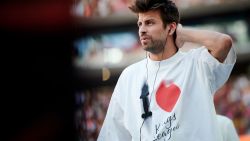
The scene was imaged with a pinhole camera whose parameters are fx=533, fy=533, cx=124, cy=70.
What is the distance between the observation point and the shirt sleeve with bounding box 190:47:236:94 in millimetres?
1572

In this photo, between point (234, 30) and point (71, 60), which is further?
point (234, 30)

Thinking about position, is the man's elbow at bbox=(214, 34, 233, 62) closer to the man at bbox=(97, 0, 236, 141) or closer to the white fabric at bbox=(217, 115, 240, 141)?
the man at bbox=(97, 0, 236, 141)

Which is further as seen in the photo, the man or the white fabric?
the white fabric

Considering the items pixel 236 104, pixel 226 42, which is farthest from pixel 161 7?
pixel 236 104

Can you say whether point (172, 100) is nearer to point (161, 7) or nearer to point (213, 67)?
point (213, 67)

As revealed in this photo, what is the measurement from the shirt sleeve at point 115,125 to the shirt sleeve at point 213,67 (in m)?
0.26

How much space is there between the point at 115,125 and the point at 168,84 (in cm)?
21

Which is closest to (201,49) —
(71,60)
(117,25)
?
(71,60)

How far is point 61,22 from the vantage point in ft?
1.46

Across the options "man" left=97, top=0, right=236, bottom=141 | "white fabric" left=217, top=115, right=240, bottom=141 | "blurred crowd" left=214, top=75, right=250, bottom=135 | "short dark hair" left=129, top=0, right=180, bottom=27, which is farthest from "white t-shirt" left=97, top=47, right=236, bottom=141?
"blurred crowd" left=214, top=75, right=250, bottom=135

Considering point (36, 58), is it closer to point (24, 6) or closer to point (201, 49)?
point (24, 6)

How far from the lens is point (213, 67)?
1.57 metres

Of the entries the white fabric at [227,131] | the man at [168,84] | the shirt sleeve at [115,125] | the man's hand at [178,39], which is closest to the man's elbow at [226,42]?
the man at [168,84]

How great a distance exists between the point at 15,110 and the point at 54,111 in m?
0.03
